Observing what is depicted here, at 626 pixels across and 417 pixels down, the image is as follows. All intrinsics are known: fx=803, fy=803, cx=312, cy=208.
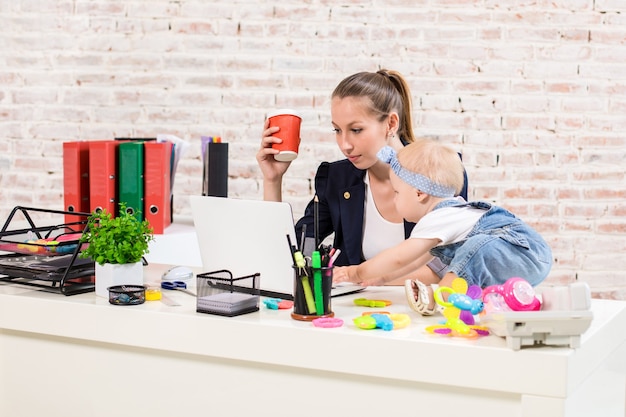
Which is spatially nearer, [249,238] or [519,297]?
[519,297]

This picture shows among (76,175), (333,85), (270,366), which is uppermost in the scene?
(333,85)

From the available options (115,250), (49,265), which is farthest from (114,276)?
(49,265)

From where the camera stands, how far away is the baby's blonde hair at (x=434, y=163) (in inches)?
69.8

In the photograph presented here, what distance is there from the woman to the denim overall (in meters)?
0.49

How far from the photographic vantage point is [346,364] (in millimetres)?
1289

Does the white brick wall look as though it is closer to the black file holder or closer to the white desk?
the black file holder

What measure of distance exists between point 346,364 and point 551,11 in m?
2.11

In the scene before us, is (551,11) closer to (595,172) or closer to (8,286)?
(595,172)

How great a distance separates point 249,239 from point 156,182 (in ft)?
3.85

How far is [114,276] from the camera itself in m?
1.59

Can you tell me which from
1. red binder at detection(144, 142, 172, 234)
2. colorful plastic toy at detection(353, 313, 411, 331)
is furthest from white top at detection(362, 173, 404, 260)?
colorful plastic toy at detection(353, 313, 411, 331)

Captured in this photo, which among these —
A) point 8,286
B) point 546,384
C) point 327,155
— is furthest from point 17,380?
point 327,155

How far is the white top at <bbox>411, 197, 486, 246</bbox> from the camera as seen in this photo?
5.47ft

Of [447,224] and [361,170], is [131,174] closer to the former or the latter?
[361,170]
